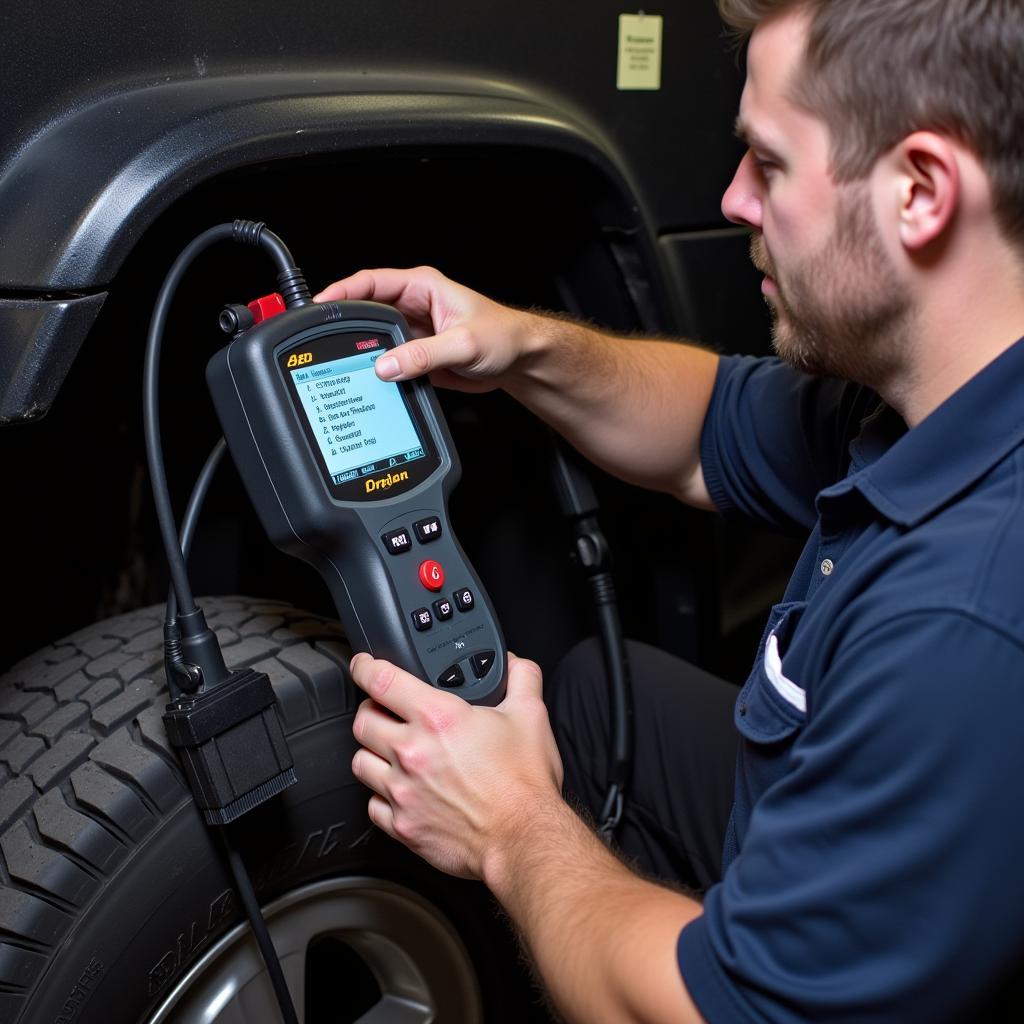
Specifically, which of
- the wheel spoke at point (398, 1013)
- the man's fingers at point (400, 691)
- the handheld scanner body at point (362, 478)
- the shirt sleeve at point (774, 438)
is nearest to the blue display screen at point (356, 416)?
the handheld scanner body at point (362, 478)

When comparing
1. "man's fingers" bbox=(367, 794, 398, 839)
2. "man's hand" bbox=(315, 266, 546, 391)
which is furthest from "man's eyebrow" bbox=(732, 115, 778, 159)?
"man's fingers" bbox=(367, 794, 398, 839)

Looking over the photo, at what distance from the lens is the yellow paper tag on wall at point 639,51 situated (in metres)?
0.98

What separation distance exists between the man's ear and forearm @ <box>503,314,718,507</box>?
341 millimetres

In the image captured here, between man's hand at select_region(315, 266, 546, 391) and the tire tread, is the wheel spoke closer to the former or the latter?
A: the tire tread

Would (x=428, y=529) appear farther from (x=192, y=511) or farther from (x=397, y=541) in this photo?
(x=192, y=511)

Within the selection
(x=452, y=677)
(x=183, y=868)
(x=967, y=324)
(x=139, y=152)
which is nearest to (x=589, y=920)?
(x=452, y=677)

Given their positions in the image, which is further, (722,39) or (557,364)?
(722,39)

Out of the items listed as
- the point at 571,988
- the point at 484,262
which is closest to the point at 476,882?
the point at 571,988

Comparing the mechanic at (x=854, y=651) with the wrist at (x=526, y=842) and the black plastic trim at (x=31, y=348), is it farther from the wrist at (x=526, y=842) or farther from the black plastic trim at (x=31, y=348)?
the black plastic trim at (x=31, y=348)

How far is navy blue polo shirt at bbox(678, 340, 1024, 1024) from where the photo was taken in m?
0.53

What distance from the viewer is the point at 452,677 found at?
754mm

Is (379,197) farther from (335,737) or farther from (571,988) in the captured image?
(571,988)

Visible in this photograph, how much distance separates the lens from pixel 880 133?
646 mm

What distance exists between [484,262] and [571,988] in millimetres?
653
